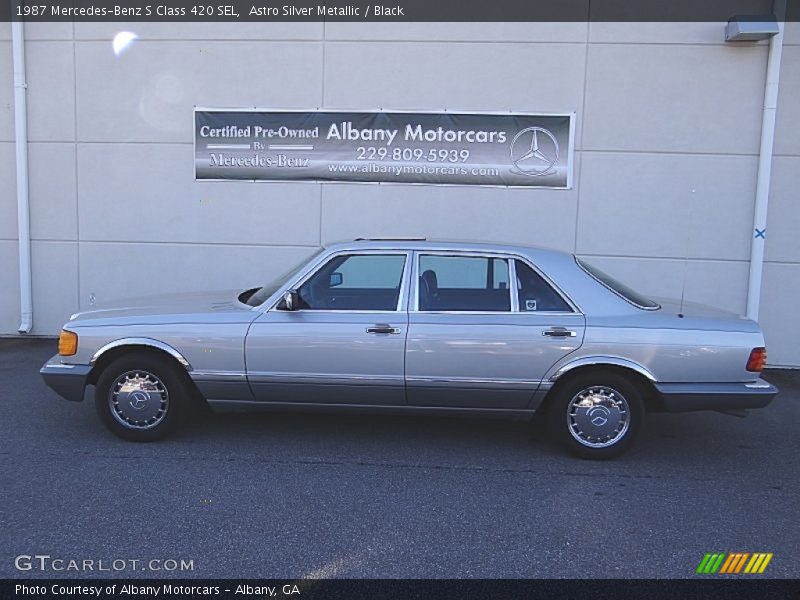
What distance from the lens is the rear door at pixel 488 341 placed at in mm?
4812

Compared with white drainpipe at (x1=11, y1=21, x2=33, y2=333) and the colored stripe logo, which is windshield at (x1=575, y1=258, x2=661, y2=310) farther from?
white drainpipe at (x1=11, y1=21, x2=33, y2=333)

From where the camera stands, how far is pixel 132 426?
16.8 ft

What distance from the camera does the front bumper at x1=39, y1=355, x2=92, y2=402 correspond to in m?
5.07

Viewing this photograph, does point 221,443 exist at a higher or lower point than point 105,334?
lower

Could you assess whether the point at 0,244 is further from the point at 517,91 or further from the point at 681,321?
the point at 681,321

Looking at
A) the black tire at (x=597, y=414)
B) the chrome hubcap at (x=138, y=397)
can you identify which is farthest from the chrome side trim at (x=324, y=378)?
the black tire at (x=597, y=414)

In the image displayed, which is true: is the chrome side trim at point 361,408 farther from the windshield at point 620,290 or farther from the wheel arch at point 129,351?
the windshield at point 620,290

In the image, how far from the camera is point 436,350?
484 cm

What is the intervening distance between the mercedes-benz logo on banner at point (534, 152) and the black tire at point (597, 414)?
408 cm

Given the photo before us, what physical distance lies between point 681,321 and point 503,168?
3.96 meters

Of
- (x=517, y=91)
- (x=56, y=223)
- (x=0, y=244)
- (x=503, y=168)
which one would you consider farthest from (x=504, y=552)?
(x=0, y=244)

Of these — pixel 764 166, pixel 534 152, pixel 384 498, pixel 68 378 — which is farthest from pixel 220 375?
pixel 764 166

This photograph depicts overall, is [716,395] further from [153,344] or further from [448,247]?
[153,344]

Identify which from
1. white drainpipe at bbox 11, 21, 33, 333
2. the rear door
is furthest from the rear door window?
white drainpipe at bbox 11, 21, 33, 333
